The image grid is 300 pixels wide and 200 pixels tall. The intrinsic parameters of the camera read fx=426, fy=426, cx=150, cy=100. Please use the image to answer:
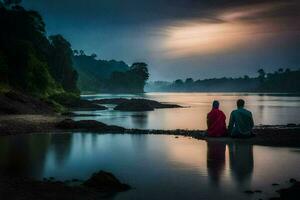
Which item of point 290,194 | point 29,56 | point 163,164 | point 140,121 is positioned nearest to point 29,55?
point 29,56

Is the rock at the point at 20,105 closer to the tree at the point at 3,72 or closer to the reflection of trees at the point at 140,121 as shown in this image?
the tree at the point at 3,72

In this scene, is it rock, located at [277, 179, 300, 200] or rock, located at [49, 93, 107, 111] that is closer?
rock, located at [277, 179, 300, 200]

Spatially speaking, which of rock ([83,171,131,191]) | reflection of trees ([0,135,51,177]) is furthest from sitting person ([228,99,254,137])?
rock ([83,171,131,191])

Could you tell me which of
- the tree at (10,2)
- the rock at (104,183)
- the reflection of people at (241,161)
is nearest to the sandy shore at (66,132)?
the rock at (104,183)

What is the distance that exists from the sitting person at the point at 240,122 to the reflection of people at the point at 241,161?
1.17 meters

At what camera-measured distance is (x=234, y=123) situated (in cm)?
3067

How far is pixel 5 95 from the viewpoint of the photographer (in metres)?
61.6

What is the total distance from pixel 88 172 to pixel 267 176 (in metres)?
8.53

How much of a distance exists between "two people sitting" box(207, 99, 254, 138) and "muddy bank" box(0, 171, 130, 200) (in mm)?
14915

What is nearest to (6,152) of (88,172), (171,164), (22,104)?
(88,172)

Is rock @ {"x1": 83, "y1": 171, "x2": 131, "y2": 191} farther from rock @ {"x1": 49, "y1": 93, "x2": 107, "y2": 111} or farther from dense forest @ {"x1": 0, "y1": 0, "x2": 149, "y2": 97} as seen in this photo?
rock @ {"x1": 49, "y1": 93, "x2": 107, "y2": 111}

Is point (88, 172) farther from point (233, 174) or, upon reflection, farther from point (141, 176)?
point (233, 174)

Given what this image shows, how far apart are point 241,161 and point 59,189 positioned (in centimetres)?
1158

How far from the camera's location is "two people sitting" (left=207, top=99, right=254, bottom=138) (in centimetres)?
2997
